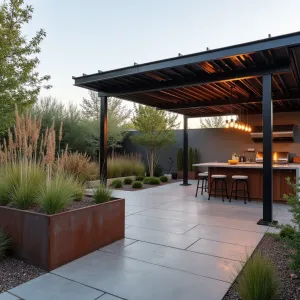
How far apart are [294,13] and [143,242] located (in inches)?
299

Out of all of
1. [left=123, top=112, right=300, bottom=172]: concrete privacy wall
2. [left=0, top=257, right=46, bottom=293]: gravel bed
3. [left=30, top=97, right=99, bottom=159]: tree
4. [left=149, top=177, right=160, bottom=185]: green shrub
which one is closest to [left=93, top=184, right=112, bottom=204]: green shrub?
[left=0, top=257, right=46, bottom=293]: gravel bed

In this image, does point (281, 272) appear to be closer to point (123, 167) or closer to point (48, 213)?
point (48, 213)

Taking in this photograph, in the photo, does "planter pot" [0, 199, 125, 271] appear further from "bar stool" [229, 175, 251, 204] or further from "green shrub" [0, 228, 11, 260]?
"bar stool" [229, 175, 251, 204]

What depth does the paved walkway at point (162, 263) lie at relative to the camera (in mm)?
2418

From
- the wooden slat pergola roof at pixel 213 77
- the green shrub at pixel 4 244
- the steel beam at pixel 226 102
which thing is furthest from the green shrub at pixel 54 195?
the steel beam at pixel 226 102

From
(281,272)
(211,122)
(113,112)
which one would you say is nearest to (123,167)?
(113,112)

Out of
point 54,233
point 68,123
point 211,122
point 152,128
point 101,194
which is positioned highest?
point 211,122

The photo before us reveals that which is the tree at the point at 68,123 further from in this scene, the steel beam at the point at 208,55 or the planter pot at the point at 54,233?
the planter pot at the point at 54,233

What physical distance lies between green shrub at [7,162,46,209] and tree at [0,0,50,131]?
3.02m

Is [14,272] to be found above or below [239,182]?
below

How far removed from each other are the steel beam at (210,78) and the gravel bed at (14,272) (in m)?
4.49

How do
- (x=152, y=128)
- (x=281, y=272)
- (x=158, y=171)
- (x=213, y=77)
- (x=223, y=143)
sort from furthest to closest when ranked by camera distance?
(x=158, y=171) < (x=152, y=128) < (x=223, y=143) < (x=213, y=77) < (x=281, y=272)

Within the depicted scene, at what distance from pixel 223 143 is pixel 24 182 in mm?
10214

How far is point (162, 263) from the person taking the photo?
3.05 meters
